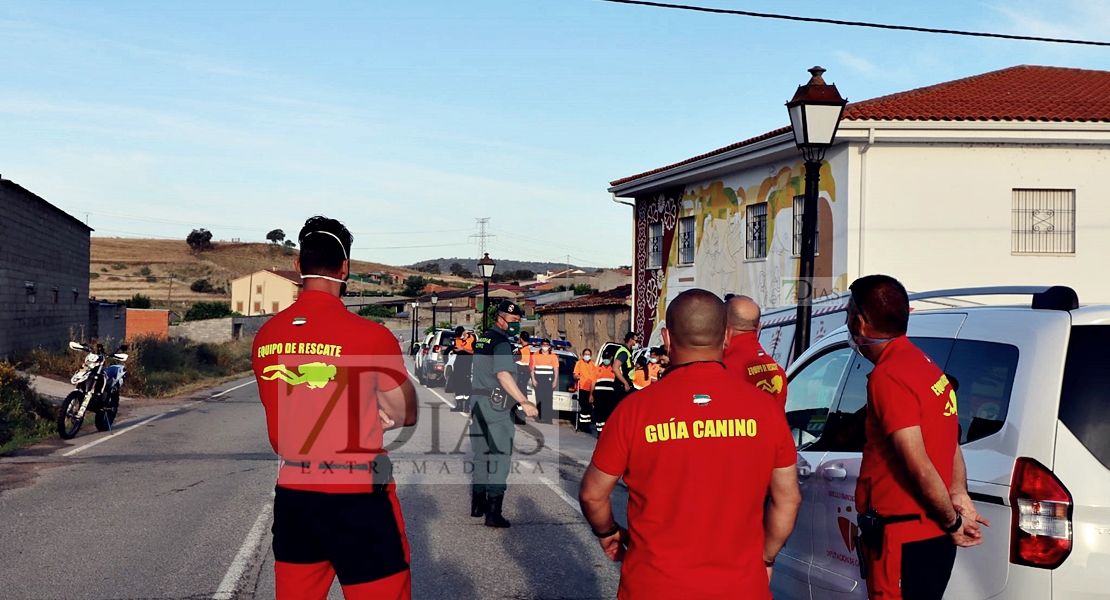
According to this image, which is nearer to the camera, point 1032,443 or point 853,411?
point 1032,443

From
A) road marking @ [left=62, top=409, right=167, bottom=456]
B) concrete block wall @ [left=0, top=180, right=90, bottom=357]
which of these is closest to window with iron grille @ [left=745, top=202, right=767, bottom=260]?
road marking @ [left=62, top=409, right=167, bottom=456]

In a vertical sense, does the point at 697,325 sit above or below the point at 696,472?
above

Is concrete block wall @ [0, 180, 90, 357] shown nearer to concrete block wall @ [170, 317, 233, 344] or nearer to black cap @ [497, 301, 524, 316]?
black cap @ [497, 301, 524, 316]

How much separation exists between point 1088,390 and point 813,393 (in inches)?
99.2

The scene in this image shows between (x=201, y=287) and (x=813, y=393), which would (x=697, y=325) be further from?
Answer: (x=201, y=287)

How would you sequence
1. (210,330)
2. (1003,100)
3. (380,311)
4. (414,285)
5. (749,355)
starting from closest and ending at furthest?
(749,355), (1003,100), (210,330), (380,311), (414,285)

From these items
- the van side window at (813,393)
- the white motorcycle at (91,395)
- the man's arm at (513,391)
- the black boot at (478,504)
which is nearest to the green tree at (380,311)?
the white motorcycle at (91,395)

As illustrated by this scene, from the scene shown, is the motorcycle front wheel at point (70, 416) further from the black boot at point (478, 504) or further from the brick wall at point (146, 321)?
the brick wall at point (146, 321)

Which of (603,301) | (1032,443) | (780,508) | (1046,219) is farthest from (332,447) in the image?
(603,301)

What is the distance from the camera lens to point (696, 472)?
3.01 meters

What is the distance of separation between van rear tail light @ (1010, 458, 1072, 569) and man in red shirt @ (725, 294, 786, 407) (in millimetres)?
1453

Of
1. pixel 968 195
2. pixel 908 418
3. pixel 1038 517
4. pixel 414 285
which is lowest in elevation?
pixel 1038 517

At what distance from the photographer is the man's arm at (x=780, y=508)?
321 cm

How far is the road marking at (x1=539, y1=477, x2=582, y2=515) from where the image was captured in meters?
9.66
